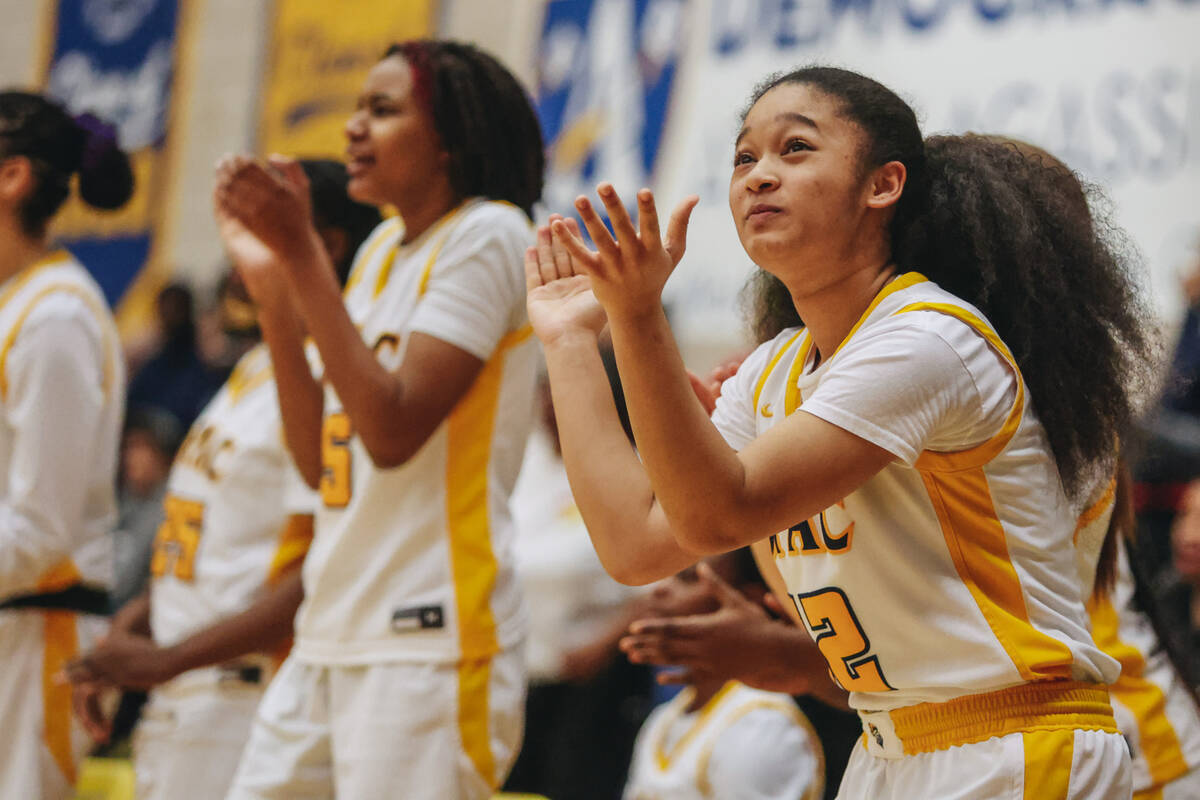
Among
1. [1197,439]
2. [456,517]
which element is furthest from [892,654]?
[1197,439]

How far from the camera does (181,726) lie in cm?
310

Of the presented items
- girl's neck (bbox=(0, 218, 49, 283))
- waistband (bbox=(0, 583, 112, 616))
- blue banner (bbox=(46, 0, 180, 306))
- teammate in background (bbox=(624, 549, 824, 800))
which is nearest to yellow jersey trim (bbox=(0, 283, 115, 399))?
girl's neck (bbox=(0, 218, 49, 283))

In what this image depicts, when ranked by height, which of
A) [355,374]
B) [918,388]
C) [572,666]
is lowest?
[572,666]

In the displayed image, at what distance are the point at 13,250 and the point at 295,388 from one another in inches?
39.2

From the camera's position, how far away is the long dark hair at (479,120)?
2729mm

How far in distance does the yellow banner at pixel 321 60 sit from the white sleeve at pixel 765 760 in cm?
538

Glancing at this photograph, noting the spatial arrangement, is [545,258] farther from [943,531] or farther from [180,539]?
[180,539]

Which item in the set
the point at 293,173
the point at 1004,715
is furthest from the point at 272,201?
the point at 1004,715

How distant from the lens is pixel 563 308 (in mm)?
1927

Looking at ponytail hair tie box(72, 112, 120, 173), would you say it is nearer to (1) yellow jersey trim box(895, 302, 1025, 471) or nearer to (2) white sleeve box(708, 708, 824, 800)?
(2) white sleeve box(708, 708, 824, 800)

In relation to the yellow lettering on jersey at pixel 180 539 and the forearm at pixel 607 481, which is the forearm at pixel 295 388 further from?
the forearm at pixel 607 481

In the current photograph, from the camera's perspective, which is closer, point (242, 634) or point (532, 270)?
point (532, 270)

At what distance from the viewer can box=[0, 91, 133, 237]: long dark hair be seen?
3236mm

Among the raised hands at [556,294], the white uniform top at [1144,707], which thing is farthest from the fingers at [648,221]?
the white uniform top at [1144,707]
